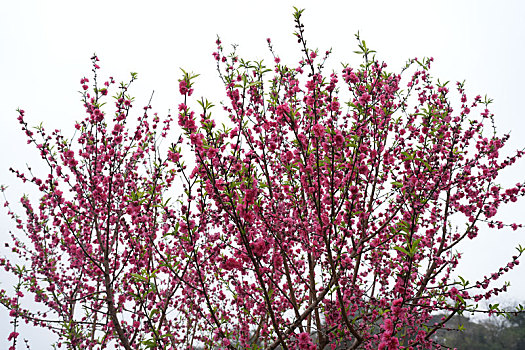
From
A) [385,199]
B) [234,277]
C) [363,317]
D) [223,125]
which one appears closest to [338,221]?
[385,199]

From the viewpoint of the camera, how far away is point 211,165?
310 cm

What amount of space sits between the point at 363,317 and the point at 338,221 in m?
1.27

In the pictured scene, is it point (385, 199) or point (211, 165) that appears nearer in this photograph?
point (211, 165)

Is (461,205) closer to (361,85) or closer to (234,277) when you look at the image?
(361,85)

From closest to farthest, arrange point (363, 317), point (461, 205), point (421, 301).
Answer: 1. point (363, 317)
2. point (421, 301)
3. point (461, 205)

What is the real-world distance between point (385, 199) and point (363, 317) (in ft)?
5.56

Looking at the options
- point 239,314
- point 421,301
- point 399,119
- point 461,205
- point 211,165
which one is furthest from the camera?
point 239,314

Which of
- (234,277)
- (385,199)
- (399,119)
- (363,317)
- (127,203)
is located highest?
(399,119)

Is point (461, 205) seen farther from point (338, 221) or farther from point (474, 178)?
point (338, 221)

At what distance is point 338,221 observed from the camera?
4.09m

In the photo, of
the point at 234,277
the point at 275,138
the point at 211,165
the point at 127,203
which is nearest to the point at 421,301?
the point at 234,277

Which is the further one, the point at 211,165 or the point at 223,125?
the point at 223,125

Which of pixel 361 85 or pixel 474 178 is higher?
pixel 361 85

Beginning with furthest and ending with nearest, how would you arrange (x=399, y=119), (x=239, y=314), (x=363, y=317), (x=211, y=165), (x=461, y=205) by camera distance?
(x=239, y=314), (x=399, y=119), (x=461, y=205), (x=363, y=317), (x=211, y=165)
